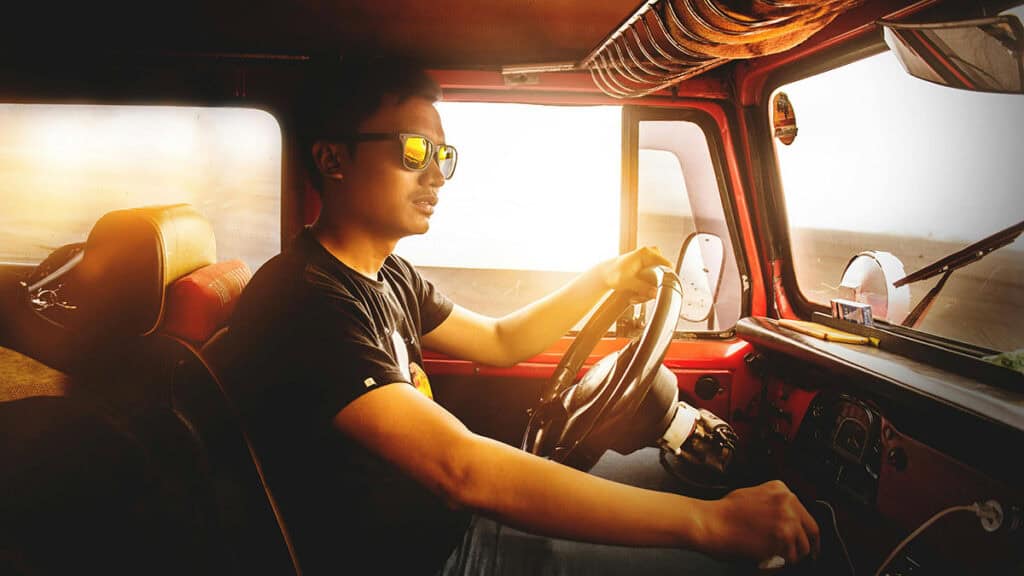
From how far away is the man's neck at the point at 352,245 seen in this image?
1447 mm

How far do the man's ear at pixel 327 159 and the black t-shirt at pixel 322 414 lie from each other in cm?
26

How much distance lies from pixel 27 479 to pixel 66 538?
0.18 meters

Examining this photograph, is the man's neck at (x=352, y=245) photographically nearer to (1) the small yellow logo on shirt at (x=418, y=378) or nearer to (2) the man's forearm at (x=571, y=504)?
(1) the small yellow logo on shirt at (x=418, y=378)

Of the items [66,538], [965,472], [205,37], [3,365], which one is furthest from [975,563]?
[3,365]

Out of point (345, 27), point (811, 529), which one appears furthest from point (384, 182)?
point (811, 529)

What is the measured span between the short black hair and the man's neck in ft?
0.65

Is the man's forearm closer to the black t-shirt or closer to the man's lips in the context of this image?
the black t-shirt

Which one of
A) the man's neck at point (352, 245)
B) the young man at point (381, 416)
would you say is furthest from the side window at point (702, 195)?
the man's neck at point (352, 245)

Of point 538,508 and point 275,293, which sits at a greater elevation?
point 275,293

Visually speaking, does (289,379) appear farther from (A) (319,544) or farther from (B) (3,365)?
(B) (3,365)

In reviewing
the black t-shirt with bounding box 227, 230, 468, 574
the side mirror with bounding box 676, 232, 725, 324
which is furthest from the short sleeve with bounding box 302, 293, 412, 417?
the side mirror with bounding box 676, 232, 725, 324

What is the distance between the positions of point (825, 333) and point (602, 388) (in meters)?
1.03

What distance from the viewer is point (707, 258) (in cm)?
275

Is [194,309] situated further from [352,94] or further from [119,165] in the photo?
[119,165]
